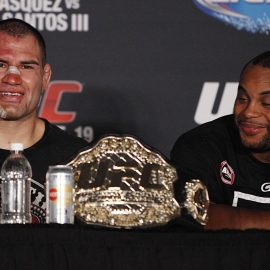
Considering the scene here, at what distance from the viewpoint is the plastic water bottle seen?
190cm

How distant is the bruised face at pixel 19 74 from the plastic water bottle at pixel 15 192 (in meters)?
0.51

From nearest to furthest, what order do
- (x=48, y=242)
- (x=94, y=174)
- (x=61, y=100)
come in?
(x=48, y=242) → (x=94, y=174) → (x=61, y=100)

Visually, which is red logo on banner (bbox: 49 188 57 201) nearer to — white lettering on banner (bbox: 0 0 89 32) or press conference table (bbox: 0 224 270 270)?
press conference table (bbox: 0 224 270 270)

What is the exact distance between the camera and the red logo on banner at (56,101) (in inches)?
120

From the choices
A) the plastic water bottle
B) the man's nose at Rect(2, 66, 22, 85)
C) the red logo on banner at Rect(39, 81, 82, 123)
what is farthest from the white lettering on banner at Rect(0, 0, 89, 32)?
the plastic water bottle

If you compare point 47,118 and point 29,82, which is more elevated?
point 29,82

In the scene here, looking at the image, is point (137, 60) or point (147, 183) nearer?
point (147, 183)

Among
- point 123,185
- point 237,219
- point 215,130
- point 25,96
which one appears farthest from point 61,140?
point 123,185

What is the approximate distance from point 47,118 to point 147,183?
4.28 ft

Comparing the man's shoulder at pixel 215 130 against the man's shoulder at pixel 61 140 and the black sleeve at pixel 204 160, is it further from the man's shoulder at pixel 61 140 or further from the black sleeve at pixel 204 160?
the man's shoulder at pixel 61 140

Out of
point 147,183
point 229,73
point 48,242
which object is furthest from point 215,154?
point 48,242

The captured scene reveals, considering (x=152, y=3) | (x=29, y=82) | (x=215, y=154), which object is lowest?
(x=215, y=154)

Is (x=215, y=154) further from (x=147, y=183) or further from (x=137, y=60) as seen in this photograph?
(x=147, y=183)

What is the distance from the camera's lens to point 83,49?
3064 mm
